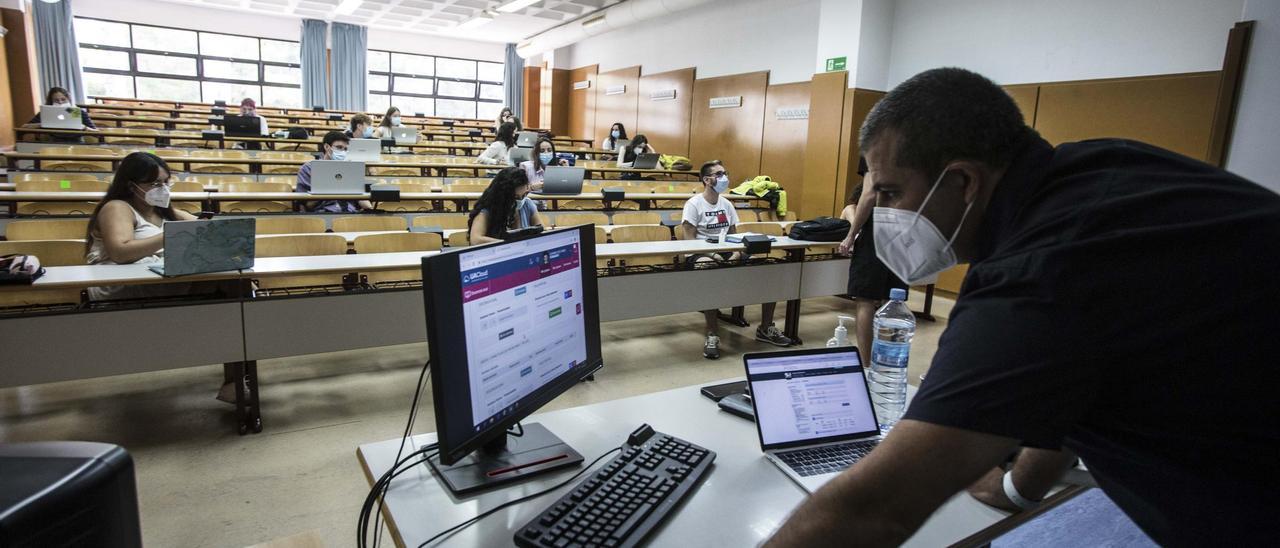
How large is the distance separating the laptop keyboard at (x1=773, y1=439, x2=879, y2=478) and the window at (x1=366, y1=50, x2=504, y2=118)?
16942 mm

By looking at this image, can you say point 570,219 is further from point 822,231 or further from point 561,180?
point 822,231

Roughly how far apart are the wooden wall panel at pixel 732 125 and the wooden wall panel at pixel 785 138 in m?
0.16

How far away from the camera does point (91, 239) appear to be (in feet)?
10.2

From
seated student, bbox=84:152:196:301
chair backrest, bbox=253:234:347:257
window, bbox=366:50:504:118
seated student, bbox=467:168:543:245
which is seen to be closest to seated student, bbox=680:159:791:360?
seated student, bbox=467:168:543:245

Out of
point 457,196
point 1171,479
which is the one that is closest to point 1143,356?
point 1171,479

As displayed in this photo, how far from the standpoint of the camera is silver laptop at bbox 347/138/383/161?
7.12 metres

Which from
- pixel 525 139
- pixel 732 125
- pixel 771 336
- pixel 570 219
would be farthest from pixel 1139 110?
pixel 525 139

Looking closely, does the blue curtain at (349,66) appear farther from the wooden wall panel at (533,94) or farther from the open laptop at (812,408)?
the open laptop at (812,408)

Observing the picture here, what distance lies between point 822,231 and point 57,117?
8.75 meters

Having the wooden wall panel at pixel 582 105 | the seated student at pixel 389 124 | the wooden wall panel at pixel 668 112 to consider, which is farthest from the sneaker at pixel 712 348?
the wooden wall panel at pixel 582 105

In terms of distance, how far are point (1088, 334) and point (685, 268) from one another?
3459 mm

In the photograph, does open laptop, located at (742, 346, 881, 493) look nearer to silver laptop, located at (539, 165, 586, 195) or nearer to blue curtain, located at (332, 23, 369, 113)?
silver laptop, located at (539, 165, 586, 195)

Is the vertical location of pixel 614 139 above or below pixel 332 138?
above

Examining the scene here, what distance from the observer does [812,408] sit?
4.75 feet
